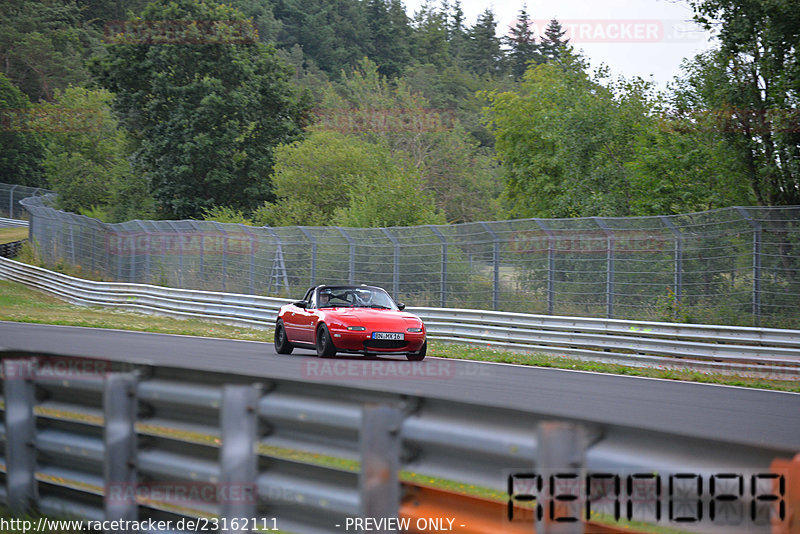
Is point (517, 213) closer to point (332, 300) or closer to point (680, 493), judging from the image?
point (332, 300)

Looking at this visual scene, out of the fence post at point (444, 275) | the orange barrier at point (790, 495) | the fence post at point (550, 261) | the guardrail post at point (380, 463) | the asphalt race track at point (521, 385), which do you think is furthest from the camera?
the fence post at point (444, 275)

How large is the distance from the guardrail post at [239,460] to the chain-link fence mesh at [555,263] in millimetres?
14389

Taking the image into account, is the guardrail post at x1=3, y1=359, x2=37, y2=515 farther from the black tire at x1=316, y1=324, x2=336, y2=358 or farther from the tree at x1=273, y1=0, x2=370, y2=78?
the tree at x1=273, y1=0, x2=370, y2=78

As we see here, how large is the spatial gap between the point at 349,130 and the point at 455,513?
7380 centimetres

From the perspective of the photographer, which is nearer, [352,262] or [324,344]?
[324,344]

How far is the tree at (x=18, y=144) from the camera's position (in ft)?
265

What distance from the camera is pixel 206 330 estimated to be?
85.2ft

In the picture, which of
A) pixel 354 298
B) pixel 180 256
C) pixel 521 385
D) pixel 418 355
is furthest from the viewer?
pixel 180 256

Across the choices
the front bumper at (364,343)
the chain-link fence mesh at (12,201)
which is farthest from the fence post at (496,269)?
the chain-link fence mesh at (12,201)

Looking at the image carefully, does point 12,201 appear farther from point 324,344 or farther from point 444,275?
point 324,344

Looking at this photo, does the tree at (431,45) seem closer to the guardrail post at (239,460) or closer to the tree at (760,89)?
the tree at (760,89)

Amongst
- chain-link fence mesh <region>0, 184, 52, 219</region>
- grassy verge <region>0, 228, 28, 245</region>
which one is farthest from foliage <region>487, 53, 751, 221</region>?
chain-link fence mesh <region>0, 184, 52, 219</region>

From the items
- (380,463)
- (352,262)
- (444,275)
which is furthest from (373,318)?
(380,463)

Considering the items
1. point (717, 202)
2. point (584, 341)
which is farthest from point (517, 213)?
point (584, 341)
